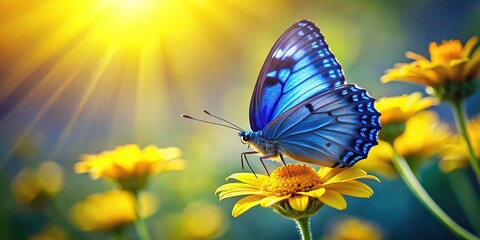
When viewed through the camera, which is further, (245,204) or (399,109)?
(399,109)

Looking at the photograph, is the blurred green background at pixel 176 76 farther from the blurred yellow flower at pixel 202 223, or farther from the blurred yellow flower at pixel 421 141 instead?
the blurred yellow flower at pixel 421 141

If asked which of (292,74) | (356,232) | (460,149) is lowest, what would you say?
(356,232)

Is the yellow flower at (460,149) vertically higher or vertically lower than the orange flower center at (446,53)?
lower

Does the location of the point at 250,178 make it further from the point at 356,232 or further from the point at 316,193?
the point at 356,232

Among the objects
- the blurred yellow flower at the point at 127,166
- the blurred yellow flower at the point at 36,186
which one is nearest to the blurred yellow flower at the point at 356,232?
the blurred yellow flower at the point at 127,166

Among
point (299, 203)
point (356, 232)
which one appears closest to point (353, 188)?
point (299, 203)

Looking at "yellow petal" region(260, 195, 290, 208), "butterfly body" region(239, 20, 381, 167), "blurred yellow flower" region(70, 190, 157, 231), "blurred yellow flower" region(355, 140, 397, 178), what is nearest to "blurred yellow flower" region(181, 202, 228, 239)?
"blurred yellow flower" region(70, 190, 157, 231)
